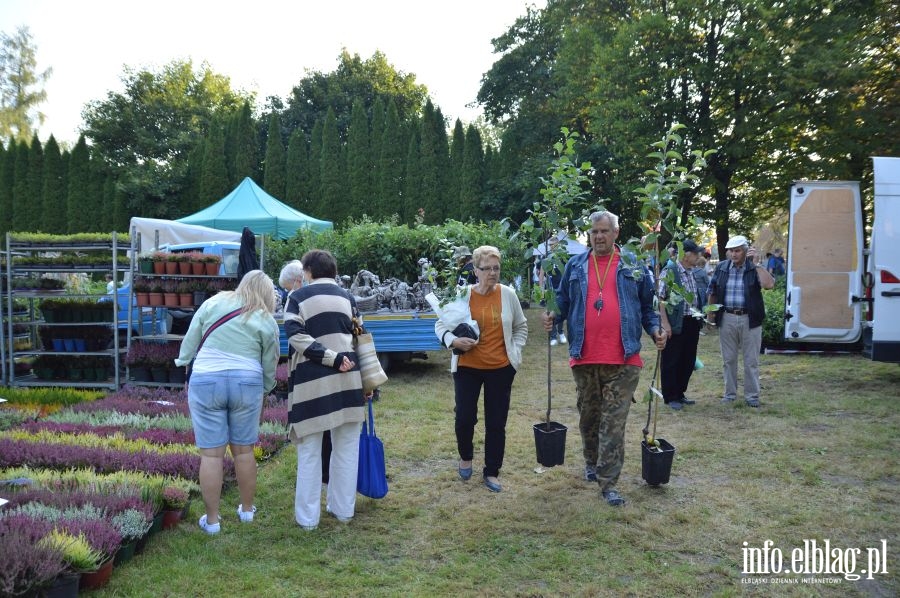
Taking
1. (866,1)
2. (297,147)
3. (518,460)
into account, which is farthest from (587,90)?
(518,460)

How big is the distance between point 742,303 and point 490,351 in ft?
13.4

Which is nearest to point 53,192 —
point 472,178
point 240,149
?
point 240,149

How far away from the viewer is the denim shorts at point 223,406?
4.12 meters

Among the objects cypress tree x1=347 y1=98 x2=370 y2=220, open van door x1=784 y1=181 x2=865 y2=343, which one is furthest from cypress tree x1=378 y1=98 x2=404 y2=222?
open van door x1=784 y1=181 x2=865 y2=343

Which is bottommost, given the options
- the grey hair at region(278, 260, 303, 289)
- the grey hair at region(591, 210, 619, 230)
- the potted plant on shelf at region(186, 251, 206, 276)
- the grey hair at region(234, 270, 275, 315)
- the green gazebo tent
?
the grey hair at region(234, 270, 275, 315)

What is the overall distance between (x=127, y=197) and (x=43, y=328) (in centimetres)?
2243

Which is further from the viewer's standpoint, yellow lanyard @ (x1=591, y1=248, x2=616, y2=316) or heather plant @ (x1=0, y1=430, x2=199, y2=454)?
heather plant @ (x1=0, y1=430, x2=199, y2=454)

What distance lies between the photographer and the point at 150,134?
34.4 meters

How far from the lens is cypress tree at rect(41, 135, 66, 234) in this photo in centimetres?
2908

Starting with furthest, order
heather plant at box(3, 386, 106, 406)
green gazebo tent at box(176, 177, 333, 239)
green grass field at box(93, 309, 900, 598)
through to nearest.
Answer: green gazebo tent at box(176, 177, 333, 239) → heather plant at box(3, 386, 106, 406) → green grass field at box(93, 309, 900, 598)

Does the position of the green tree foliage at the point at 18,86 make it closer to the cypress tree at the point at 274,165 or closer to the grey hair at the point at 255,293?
the cypress tree at the point at 274,165

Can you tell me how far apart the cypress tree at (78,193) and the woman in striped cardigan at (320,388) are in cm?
2911

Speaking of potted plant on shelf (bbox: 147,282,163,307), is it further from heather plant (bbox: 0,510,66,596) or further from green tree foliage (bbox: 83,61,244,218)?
green tree foliage (bbox: 83,61,244,218)

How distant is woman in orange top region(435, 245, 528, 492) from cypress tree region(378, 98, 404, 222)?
23.4 m
